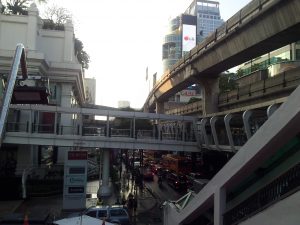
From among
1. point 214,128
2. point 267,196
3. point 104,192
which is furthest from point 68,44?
point 267,196

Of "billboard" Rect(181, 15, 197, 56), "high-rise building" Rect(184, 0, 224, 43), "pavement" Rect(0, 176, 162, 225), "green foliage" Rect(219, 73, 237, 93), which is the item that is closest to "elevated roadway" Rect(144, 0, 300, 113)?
"pavement" Rect(0, 176, 162, 225)

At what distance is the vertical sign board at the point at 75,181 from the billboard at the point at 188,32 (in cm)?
13028

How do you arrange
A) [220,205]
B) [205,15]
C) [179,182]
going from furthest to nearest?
1. [205,15]
2. [179,182]
3. [220,205]

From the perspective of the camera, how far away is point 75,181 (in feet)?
106

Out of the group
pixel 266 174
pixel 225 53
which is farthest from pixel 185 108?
pixel 266 174

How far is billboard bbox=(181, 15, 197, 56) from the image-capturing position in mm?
161250

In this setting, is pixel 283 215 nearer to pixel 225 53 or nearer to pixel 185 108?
pixel 225 53

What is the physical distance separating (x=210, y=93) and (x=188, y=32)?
406 feet

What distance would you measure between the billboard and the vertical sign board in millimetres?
130284

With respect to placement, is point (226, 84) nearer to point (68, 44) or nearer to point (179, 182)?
point (68, 44)

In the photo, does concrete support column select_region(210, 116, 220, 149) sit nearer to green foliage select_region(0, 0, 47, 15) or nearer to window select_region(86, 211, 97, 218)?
window select_region(86, 211, 97, 218)

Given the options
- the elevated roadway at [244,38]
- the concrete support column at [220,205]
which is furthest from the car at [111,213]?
the elevated roadway at [244,38]

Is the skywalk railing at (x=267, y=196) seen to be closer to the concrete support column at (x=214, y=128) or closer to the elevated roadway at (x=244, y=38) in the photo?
the elevated roadway at (x=244, y=38)

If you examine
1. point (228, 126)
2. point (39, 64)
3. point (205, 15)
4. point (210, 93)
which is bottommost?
point (228, 126)
